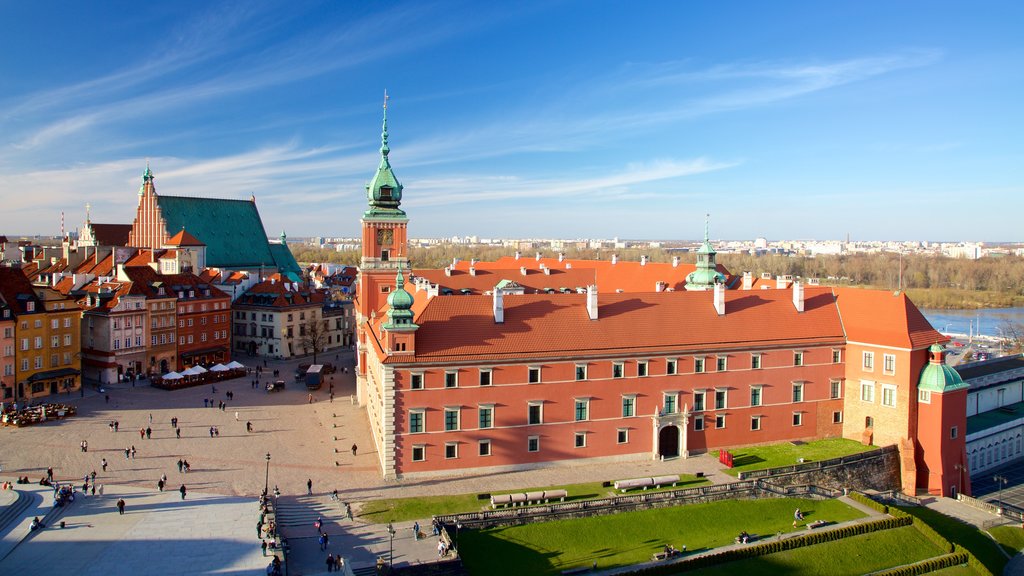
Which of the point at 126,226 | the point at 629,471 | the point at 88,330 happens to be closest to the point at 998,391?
the point at 629,471

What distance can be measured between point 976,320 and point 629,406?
4787 inches

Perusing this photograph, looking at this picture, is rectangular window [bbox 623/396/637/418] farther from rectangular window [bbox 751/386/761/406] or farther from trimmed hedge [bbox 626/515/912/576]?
trimmed hedge [bbox 626/515/912/576]

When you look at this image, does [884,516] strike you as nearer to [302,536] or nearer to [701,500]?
[701,500]

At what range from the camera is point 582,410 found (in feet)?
148

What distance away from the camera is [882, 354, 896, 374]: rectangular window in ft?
162

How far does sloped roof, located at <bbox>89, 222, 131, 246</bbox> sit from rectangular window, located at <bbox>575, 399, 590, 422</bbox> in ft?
277

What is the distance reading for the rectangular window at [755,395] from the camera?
49.2 meters

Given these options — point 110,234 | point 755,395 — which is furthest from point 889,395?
point 110,234

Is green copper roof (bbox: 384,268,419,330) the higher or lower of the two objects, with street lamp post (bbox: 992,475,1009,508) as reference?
higher


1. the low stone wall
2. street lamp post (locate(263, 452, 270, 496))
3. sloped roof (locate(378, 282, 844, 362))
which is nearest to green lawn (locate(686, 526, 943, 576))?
the low stone wall

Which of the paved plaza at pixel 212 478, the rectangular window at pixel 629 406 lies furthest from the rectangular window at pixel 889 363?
the rectangular window at pixel 629 406

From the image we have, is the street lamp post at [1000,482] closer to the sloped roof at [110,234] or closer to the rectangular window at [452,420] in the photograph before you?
the rectangular window at [452,420]

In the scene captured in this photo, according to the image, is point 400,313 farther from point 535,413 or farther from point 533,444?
point 533,444

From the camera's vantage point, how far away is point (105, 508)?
1448 inches
